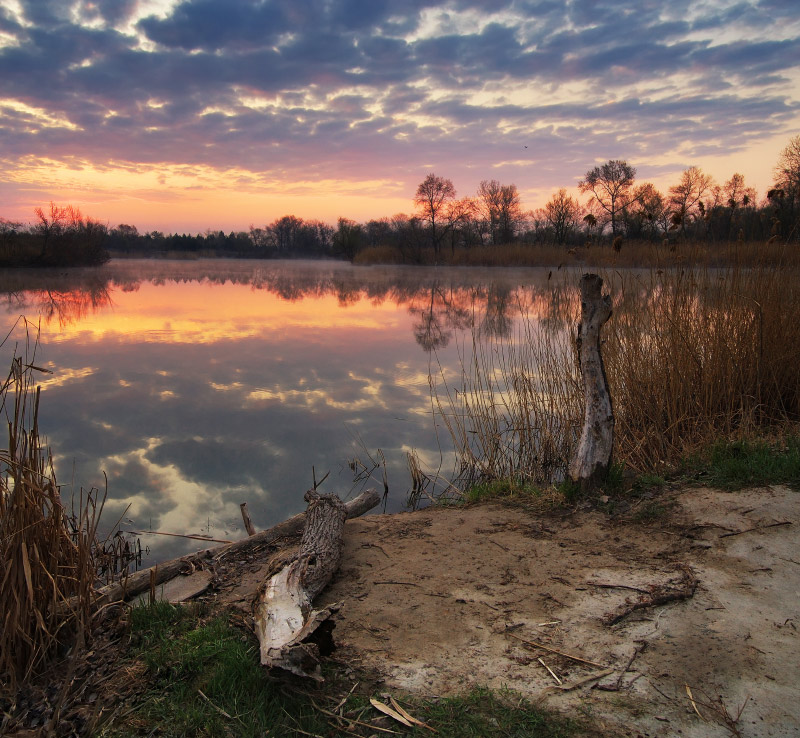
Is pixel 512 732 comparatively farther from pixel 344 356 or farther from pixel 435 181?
pixel 435 181

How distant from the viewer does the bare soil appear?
227cm

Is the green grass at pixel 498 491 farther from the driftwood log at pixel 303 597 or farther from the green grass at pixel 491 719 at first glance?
the green grass at pixel 491 719

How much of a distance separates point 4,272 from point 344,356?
23.5m

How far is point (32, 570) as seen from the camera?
2.71m

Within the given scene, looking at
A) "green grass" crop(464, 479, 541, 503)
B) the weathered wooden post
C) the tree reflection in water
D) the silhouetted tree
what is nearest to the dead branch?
the weathered wooden post

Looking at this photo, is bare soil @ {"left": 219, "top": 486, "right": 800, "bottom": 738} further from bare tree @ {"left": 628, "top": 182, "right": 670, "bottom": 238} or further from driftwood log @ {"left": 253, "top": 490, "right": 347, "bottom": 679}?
bare tree @ {"left": 628, "top": 182, "right": 670, "bottom": 238}

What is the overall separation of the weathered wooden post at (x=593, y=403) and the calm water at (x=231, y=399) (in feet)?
5.85

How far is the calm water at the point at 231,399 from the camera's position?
17.2 feet

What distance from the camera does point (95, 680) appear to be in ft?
8.40

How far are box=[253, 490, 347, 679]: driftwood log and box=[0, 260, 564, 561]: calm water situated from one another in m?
1.16

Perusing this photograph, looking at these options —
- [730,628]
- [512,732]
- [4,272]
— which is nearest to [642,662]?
[730,628]

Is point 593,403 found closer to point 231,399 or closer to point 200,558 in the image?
point 200,558

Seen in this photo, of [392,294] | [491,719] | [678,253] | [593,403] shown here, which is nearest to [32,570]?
[491,719]

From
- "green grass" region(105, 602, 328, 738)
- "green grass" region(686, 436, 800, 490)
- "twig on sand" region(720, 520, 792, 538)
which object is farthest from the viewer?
"green grass" region(686, 436, 800, 490)
